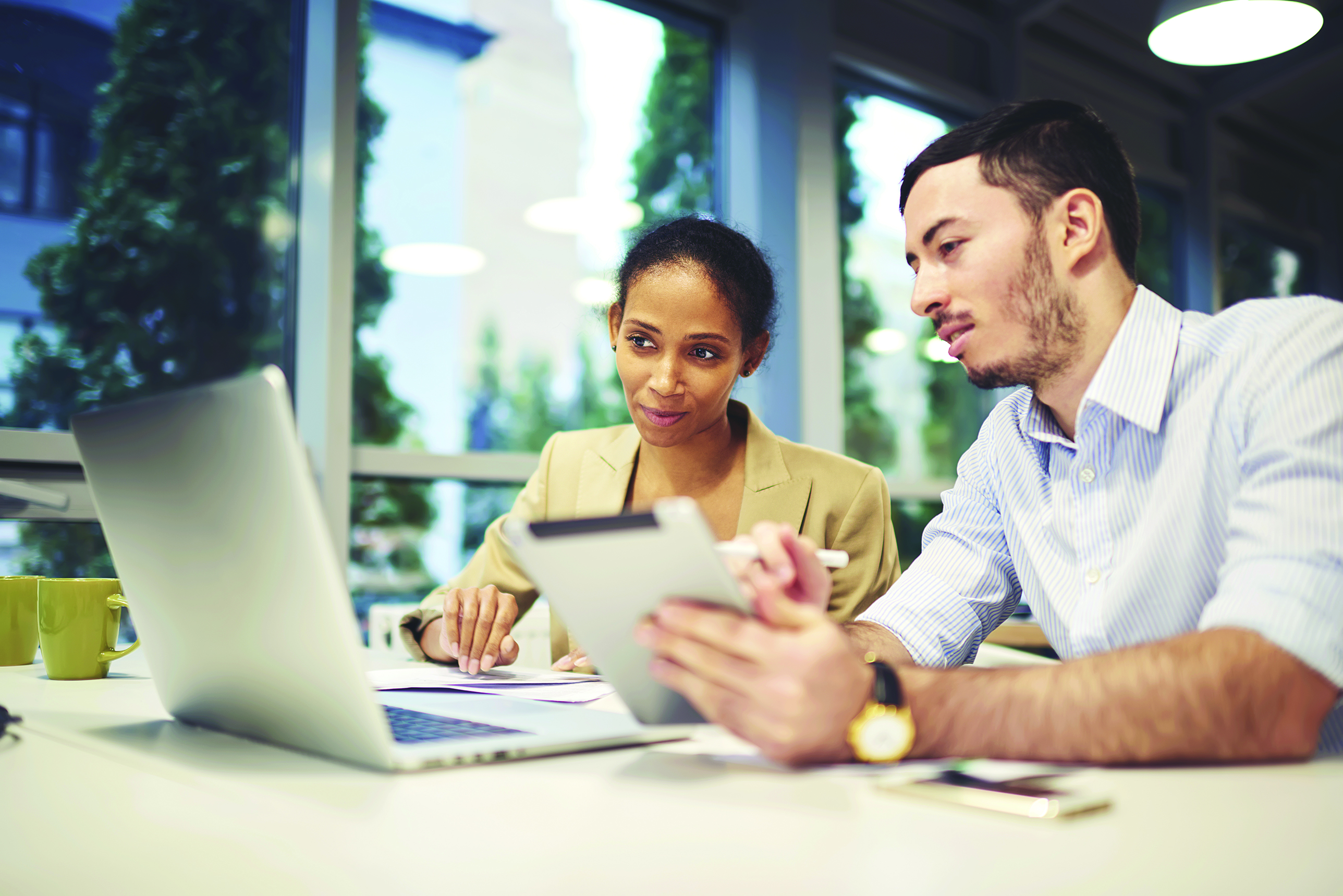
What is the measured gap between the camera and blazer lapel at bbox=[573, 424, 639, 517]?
5.93 feet

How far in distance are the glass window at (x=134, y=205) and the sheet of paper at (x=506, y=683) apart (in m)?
1.52

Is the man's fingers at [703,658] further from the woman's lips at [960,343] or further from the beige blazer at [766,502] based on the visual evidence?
the beige blazer at [766,502]

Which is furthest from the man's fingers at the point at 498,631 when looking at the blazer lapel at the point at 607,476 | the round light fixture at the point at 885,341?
the round light fixture at the point at 885,341

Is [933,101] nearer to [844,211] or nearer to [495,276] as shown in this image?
[844,211]

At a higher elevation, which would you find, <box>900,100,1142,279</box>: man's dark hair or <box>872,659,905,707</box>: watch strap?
<box>900,100,1142,279</box>: man's dark hair

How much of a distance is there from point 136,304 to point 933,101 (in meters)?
3.37

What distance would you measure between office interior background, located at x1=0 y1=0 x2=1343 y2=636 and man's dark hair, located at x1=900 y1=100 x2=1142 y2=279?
227 millimetres

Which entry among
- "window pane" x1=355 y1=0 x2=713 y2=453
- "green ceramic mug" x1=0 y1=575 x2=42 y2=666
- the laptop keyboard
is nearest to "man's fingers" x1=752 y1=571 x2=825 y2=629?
the laptop keyboard

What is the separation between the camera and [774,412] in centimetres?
366

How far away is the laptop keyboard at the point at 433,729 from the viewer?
30.1 inches

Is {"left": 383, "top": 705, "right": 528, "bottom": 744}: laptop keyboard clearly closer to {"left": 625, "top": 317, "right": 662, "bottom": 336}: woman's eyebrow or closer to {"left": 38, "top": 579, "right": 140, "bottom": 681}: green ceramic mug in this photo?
{"left": 38, "top": 579, "right": 140, "bottom": 681}: green ceramic mug

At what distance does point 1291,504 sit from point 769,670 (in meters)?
0.51

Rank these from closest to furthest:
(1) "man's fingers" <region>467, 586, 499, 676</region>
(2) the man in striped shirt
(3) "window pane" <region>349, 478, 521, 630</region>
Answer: (2) the man in striped shirt, (1) "man's fingers" <region>467, 586, 499, 676</region>, (3) "window pane" <region>349, 478, 521, 630</region>

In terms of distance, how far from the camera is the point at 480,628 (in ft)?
4.41
